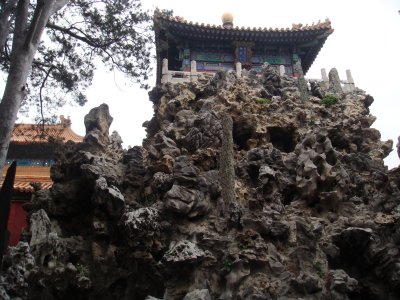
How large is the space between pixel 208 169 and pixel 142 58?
3.41 m

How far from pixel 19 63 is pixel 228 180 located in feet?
17.7

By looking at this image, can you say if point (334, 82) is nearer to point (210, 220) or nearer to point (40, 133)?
point (210, 220)

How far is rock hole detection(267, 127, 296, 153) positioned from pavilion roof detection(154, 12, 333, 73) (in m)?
6.81

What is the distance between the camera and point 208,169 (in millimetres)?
10461

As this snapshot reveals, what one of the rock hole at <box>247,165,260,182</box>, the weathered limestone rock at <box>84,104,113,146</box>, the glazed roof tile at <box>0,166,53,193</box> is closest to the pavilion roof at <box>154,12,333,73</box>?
the weathered limestone rock at <box>84,104,113,146</box>

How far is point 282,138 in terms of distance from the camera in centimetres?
1302

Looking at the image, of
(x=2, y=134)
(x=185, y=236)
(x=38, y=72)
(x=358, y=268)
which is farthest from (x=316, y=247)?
(x=38, y=72)

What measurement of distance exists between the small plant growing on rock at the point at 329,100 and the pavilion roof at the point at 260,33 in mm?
4382

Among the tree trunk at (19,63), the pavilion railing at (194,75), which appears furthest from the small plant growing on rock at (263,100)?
the tree trunk at (19,63)

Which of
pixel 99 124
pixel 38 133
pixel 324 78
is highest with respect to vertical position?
pixel 324 78

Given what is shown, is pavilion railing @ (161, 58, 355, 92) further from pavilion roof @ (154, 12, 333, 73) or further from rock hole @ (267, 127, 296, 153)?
rock hole @ (267, 127, 296, 153)

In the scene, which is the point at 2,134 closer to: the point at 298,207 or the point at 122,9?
the point at 122,9

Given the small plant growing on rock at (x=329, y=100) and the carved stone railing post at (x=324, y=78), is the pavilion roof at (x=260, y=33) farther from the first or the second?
the small plant growing on rock at (x=329, y=100)

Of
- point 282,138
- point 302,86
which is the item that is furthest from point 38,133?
point 302,86
